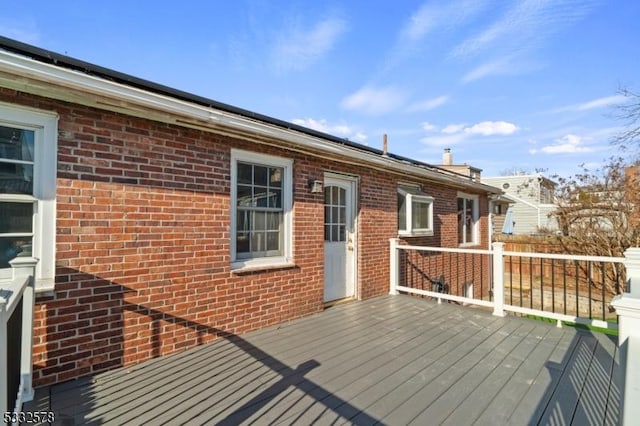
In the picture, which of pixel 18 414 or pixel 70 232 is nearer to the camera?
pixel 18 414

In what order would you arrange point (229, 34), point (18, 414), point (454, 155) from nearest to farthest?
1. point (18, 414)
2. point (229, 34)
3. point (454, 155)

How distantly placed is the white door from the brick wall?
1.17 meters

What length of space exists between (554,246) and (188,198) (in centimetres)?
1081

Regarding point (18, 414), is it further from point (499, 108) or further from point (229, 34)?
point (499, 108)

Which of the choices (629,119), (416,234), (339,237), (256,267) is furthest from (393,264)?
(629,119)

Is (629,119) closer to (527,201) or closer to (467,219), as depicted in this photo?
(467,219)

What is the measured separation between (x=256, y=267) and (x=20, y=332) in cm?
230

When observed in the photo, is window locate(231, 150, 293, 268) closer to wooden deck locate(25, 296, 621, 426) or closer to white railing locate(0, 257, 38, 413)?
wooden deck locate(25, 296, 621, 426)

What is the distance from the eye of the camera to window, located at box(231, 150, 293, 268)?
159 inches

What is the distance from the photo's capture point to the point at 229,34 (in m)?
6.59

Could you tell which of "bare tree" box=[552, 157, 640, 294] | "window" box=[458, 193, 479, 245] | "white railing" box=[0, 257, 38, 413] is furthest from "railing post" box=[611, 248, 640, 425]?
"window" box=[458, 193, 479, 245]

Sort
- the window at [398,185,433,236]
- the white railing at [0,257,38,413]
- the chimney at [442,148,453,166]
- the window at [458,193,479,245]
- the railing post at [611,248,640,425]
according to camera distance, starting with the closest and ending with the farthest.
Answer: the railing post at [611,248,640,425]
the white railing at [0,257,38,413]
the window at [398,185,433,236]
the window at [458,193,479,245]
the chimney at [442,148,453,166]

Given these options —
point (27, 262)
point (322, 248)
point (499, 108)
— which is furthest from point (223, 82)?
point (499, 108)

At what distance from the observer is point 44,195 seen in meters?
2.68
